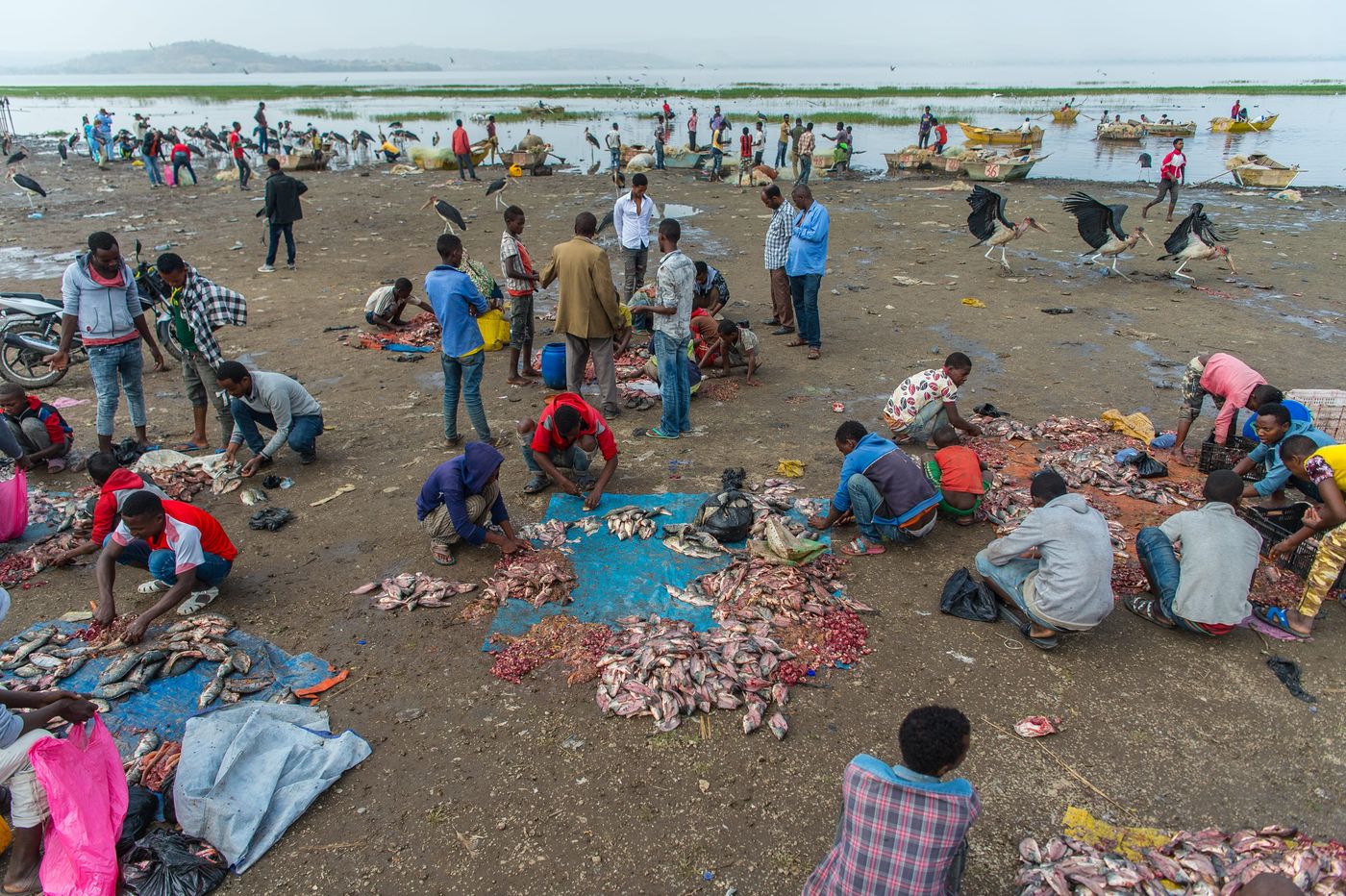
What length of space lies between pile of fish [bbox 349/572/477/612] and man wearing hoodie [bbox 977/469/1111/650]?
11.2 ft

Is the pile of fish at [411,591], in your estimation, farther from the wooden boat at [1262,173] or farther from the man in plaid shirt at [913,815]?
the wooden boat at [1262,173]

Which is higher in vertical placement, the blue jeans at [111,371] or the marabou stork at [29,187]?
the marabou stork at [29,187]

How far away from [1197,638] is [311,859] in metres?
4.75

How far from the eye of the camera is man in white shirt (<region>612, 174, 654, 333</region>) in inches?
370

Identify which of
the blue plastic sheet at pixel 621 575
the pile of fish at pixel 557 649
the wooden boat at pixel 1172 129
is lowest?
the pile of fish at pixel 557 649

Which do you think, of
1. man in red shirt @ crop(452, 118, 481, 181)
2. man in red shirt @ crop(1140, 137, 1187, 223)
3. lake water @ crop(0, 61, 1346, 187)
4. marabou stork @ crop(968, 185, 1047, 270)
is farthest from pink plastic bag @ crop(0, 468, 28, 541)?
lake water @ crop(0, 61, 1346, 187)

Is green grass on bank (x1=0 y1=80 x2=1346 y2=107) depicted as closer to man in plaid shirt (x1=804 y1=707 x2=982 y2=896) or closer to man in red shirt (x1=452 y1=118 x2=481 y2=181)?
man in red shirt (x1=452 y1=118 x2=481 y2=181)

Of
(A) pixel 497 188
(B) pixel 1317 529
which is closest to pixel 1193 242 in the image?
(B) pixel 1317 529

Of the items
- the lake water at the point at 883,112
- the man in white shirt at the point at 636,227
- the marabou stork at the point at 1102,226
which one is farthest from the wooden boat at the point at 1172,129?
the man in white shirt at the point at 636,227

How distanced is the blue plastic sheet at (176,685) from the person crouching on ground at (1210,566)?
480 centimetres

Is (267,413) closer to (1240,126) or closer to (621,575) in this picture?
(621,575)

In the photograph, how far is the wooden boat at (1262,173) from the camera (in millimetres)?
20250

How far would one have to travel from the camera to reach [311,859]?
308 cm

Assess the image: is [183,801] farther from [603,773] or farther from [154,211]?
[154,211]
